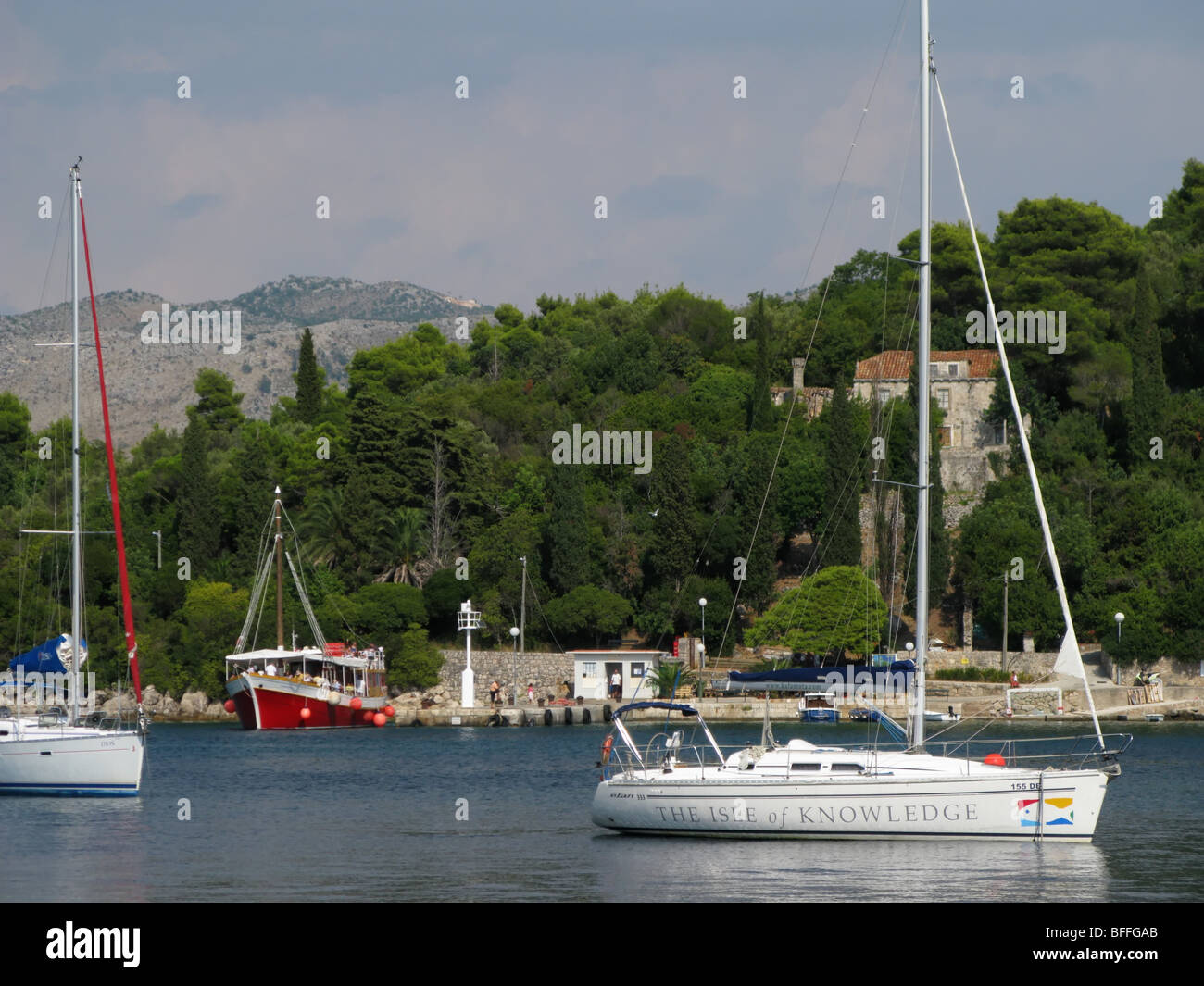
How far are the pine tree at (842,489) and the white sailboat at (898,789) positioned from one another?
41.9 meters

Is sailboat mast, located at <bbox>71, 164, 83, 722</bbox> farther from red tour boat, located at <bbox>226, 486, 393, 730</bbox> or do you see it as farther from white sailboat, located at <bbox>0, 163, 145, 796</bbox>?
red tour boat, located at <bbox>226, 486, 393, 730</bbox>

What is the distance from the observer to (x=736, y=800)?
26250mm

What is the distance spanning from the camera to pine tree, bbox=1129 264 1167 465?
72.7 m

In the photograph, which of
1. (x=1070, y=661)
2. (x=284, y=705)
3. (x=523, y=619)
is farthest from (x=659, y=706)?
(x=523, y=619)

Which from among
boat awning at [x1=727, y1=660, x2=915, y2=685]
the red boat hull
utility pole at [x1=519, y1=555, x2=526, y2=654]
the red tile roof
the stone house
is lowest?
the red boat hull

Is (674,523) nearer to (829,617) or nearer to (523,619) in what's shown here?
(523,619)

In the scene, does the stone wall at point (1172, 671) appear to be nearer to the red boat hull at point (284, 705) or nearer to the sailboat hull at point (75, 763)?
the red boat hull at point (284, 705)

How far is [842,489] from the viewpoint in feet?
234

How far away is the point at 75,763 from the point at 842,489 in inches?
1707

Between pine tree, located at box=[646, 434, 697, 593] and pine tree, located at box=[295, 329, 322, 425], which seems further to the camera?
pine tree, located at box=[295, 329, 322, 425]

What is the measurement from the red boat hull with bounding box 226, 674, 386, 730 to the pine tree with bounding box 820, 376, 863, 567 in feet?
68.7

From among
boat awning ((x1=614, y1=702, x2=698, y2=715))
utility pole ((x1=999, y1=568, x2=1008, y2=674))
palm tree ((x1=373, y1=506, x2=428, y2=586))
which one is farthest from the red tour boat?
boat awning ((x1=614, y1=702, x2=698, y2=715))

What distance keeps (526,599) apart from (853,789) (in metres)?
47.2

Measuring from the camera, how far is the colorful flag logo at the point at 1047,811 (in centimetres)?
2539
